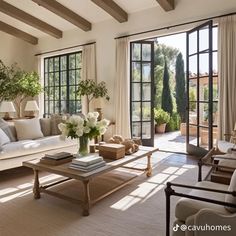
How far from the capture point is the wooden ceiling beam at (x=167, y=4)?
5023 millimetres

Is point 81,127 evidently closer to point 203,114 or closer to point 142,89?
point 203,114

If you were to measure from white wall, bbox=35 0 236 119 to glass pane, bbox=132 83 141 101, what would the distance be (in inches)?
20.6

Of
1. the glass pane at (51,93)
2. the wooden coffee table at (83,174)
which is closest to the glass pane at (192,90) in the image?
the wooden coffee table at (83,174)

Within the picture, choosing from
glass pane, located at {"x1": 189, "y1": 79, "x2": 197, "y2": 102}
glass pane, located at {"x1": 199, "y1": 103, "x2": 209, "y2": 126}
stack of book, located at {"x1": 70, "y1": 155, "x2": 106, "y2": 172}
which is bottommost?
stack of book, located at {"x1": 70, "y1": 155, "x2": 106, "y2": 172}

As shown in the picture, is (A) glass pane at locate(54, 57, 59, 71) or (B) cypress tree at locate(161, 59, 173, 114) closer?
(A) glass pane at locate(54, 57, 59, 71)

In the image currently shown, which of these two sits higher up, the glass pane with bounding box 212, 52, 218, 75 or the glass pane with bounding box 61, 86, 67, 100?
the glass pane with bounding box 212, 52, 218, 75

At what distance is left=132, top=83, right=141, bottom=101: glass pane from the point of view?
607 centimetres

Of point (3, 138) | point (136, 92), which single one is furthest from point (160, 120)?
point (3, 138)

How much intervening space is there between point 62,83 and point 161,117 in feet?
11.6

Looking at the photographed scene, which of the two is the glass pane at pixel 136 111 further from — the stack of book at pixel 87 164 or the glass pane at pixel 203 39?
the stack of book at pixel 87 164

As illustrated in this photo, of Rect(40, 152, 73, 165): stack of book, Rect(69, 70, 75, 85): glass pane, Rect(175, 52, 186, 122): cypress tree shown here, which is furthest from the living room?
Rect(175, 52, 186, 122): cypress tree

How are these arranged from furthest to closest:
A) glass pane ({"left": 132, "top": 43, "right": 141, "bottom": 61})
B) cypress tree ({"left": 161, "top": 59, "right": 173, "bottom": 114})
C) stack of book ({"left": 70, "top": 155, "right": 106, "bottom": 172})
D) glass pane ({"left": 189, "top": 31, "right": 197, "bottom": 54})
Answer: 1. cypress tree ({"left": 161, "top": 59, "right": 173, "bottom": 114})
2. glass pane ({"left": 132, "top": 43, "right": 141, "bottom": 61})
3. glass pane ({"left": 189, "top": 31, "right": 197, "bottom": 54})
4. stack of book ({"left": 70, "top": 155, "right": 106, "bottom": 172})

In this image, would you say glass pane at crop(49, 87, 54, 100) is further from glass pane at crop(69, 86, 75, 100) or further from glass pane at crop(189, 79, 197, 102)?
glass pane at crop(189, 79, 197, 102)

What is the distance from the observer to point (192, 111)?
5211 mm
